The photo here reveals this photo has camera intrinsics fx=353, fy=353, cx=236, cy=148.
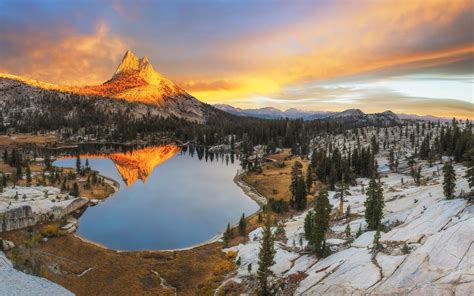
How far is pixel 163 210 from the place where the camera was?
4358 inches

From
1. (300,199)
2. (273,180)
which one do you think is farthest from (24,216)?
(273,180)

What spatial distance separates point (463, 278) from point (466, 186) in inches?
1462

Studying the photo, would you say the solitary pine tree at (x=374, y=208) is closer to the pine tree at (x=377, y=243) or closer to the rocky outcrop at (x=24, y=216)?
the pine tree at (x=377, y=243)

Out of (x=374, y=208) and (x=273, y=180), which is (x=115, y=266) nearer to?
(x=374, y=208)

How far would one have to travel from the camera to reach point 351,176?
13788 centimetres

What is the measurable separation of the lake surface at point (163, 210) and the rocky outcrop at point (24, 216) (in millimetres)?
6298

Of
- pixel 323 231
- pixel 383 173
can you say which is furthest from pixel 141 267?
pixel 383 173

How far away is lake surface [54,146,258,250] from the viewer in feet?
280

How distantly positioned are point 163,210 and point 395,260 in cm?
8071

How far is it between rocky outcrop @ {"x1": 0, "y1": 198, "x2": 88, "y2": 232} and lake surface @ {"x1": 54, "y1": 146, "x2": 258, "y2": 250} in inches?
248

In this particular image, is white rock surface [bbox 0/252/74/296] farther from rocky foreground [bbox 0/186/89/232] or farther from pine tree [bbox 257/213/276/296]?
rocky foreground [bbox 0/186/89/232]

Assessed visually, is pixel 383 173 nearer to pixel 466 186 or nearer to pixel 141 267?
pixel 466 186

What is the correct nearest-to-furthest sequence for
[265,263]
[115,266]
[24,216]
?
[265,263] → [115,266] → [24,216]

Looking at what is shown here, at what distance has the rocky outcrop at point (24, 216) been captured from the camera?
251ft
